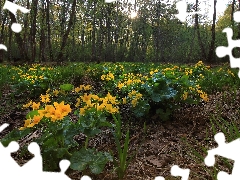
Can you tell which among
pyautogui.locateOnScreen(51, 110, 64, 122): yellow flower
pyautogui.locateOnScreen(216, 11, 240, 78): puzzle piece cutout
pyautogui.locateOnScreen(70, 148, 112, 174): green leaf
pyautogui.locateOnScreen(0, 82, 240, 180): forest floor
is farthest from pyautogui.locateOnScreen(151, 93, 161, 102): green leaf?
pyautogui.locateOnScreen(51, 110, 64, 122): yellow flower

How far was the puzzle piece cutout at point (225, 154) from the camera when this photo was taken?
1.20 m

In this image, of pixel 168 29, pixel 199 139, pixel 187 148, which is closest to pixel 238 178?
pixel 187 148

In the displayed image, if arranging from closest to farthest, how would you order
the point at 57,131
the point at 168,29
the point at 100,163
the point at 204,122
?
1. the point at 100,163
2. the point at 57,131
3. the point at 204,122
4. the point at 168,29

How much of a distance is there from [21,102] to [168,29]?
29.8 metres

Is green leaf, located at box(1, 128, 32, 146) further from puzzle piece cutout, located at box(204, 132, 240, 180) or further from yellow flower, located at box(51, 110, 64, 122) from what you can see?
puzzle piece cutout, located at box(204, 132, 240, 180)

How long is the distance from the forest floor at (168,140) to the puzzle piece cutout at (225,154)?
23 centimetres

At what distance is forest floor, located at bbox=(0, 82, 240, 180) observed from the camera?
1.70 meters

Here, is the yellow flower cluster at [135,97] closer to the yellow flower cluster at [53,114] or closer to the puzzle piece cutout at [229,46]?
the puzzle piece cutout at [229,46]

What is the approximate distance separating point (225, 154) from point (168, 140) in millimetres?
986

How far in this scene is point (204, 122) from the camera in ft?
8.63

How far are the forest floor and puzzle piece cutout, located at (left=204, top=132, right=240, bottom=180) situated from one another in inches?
8.9

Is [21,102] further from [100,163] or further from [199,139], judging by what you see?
[100,163]

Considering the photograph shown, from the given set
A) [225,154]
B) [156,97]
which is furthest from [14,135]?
[156,97]

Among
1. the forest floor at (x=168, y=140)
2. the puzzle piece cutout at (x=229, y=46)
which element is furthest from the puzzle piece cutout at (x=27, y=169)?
the puzzle piece cutout at (x=229, y=46)
